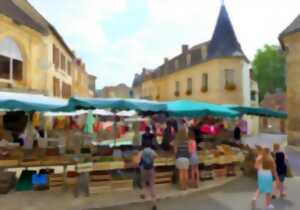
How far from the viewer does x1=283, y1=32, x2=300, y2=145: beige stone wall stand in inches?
1033

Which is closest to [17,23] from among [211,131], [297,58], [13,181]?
[211,131]

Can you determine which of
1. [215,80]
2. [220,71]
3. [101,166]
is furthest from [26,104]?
[215,80]

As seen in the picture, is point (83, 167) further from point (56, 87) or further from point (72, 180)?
point (56, 87)

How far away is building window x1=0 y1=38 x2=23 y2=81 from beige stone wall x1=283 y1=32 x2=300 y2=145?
1634cm

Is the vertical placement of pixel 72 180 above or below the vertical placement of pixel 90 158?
below

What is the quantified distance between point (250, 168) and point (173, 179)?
340 centimetres

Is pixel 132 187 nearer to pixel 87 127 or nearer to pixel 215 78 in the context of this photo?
pixel 87 127

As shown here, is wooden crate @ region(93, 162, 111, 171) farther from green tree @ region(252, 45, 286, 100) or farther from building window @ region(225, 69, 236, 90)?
green tree @ region(252, 45, 286, 100)

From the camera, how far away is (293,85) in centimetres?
2672

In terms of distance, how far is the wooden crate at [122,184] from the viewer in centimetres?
1140

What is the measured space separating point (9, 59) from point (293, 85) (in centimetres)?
1708

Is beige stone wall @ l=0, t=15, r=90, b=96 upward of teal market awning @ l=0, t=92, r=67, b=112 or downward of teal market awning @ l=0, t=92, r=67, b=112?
upward

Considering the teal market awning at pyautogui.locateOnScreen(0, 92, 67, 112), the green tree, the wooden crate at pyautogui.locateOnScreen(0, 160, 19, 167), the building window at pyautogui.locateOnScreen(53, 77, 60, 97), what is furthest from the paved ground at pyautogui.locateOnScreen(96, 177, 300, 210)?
the green tree

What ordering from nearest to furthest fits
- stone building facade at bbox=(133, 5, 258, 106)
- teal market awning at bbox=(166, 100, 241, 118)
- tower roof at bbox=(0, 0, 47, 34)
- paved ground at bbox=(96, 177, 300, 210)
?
paved ground at bbox=(96, 177, 300, 210) → teal market awning at bbox=(166, 100, 241, 118) → tower roof at bbox=(0, 0, 47, 34) → stone building facade at bbox=(133, 5, 258, 106)
